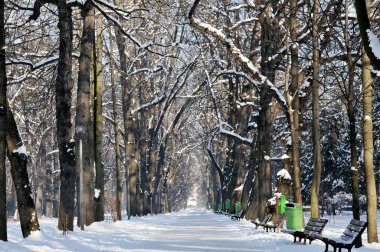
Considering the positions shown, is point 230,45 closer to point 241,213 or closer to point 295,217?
point 295,217

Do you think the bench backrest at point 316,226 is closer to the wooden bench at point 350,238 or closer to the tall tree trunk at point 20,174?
the wooden bench at point 350,238

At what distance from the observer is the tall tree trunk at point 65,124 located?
53.7 ft

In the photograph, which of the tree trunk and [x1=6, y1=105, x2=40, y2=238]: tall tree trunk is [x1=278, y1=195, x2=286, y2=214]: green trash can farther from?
[x1=6, y1=105, x2=40, y2=238]: tall tree trunk

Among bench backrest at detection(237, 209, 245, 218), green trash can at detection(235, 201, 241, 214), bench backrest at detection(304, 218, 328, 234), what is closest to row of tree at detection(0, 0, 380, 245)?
bench backrest at detection(237, 209, 245, 218)

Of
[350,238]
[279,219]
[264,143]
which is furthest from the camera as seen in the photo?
[264,143]

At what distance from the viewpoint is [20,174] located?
14.0 meters

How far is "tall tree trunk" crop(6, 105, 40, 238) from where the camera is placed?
13.8 m

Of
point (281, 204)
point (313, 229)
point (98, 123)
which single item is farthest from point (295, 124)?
point (98, 123)

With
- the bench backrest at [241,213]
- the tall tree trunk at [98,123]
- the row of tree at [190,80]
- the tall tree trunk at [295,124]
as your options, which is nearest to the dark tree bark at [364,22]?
the row of tree at [190,80]

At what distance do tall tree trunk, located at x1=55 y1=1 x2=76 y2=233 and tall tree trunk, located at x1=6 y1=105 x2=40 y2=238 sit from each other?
1919 millimetres

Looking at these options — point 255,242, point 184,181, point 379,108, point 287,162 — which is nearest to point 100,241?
point 255,242

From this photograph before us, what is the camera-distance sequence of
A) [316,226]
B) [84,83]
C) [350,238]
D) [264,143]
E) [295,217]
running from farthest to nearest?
[264,143]
[84,83]
[295,217]
[316,226]
[350,238]

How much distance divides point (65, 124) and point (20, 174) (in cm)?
287

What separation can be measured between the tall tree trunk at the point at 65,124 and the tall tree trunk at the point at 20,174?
6.30 feet
